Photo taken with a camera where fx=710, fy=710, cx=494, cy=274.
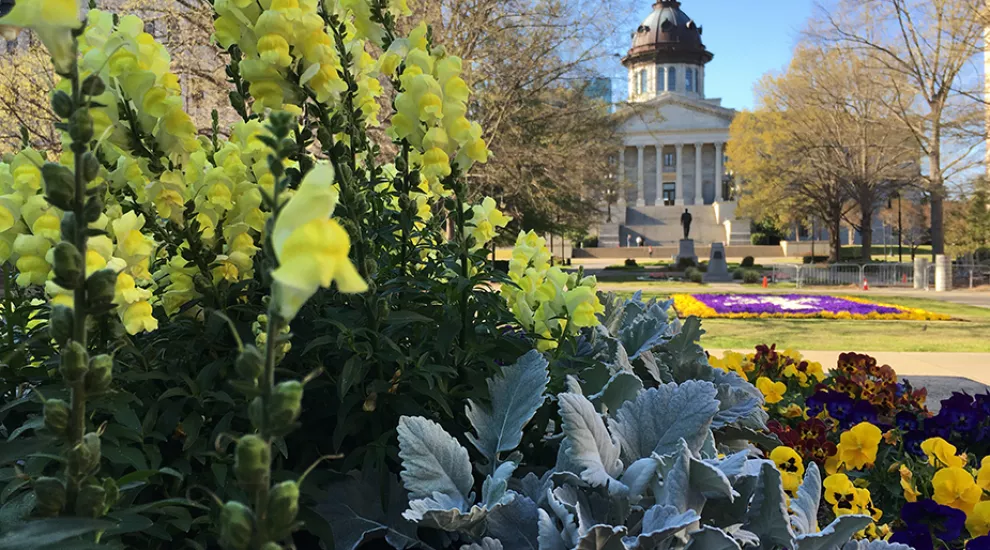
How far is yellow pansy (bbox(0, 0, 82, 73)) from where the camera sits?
1.00m

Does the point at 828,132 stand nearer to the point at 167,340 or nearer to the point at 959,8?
the point at 959,8

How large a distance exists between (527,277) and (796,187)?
3162cm

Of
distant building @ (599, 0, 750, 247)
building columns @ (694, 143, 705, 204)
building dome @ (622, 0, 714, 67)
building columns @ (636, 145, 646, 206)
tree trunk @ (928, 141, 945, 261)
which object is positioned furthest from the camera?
building dome @ (622, 0, 714, 67)

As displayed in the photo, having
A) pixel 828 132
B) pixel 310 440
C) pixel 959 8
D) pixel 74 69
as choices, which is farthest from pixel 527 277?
pixel 828 132

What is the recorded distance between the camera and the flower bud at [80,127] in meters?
0.93

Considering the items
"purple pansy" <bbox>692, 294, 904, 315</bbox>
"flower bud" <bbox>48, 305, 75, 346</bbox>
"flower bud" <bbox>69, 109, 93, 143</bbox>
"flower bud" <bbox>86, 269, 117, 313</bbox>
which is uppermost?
"flower bud" <bbox>69, 109, 93, 143</bbox>

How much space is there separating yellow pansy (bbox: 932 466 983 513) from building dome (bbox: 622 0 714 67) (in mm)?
89381

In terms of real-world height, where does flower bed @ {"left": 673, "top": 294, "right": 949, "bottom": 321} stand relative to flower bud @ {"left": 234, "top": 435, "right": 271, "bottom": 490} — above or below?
below

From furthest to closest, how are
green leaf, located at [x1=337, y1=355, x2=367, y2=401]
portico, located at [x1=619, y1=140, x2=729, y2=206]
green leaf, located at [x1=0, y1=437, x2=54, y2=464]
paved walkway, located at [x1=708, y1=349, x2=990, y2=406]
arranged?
portico, located at [x1=619, y1=140, x2=729, y2=206] → paved walkway, located at [x1=708, y1=349, x2=990, y2=406] → green leaf, located at [x1=337, y1=355, x2=367, y2=401] → green leaf, located at [x1=0, y1=437, x2=54, y2=464]

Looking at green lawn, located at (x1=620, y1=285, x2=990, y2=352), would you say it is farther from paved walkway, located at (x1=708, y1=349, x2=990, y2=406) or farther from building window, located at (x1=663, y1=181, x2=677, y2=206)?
building window, located at (x1=663, y1=181, x2=677, y2=206)

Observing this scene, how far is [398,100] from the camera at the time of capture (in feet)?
6.91

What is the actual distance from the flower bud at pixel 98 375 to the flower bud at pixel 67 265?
10cm

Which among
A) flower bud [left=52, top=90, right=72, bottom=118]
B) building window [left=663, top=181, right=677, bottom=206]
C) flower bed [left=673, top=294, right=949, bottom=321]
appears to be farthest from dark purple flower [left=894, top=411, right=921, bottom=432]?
building window [left=663, top=181, right=677, bottom=206]

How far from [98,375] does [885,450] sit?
3.26 m
